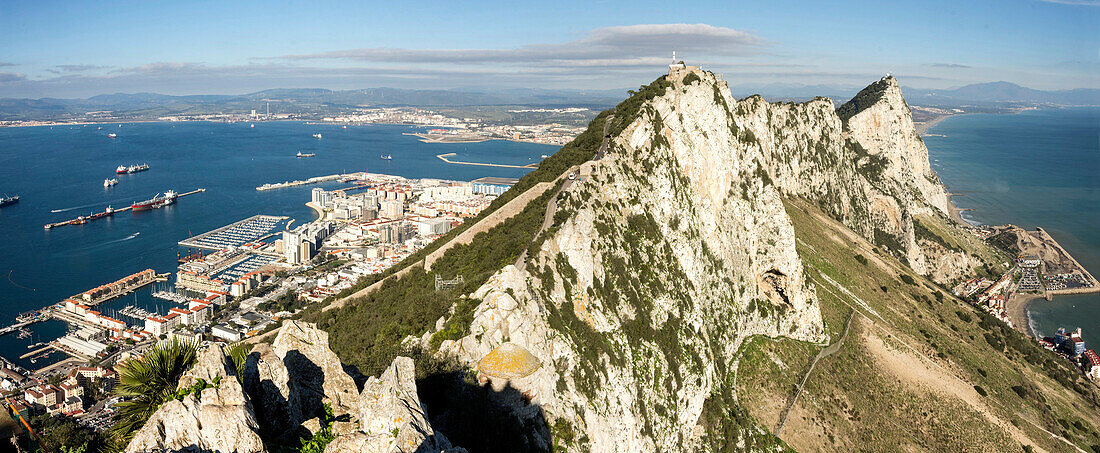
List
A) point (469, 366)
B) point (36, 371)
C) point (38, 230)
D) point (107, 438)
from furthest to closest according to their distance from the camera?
point (38, 230)
point (36, 371)
point (469, 366)
point (107, 438)

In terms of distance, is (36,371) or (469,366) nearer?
(469,366)

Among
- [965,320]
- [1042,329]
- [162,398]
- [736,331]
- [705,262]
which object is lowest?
[1042,329]

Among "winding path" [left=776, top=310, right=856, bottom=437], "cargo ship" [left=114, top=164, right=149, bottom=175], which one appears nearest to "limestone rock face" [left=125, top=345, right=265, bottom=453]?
"winding path" [left=776, top=310, right=856, bottom=437]

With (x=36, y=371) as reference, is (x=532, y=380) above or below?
above

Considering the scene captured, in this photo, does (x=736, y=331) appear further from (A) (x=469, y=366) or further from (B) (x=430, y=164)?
(B) (x=430, y=164)

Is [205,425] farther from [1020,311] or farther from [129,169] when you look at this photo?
[129,169]

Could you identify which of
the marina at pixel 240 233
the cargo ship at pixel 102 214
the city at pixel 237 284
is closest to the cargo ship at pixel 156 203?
the cargo ship at pixel 102 214

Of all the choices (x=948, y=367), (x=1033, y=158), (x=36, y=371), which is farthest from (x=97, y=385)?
(x=1033, y=158)
